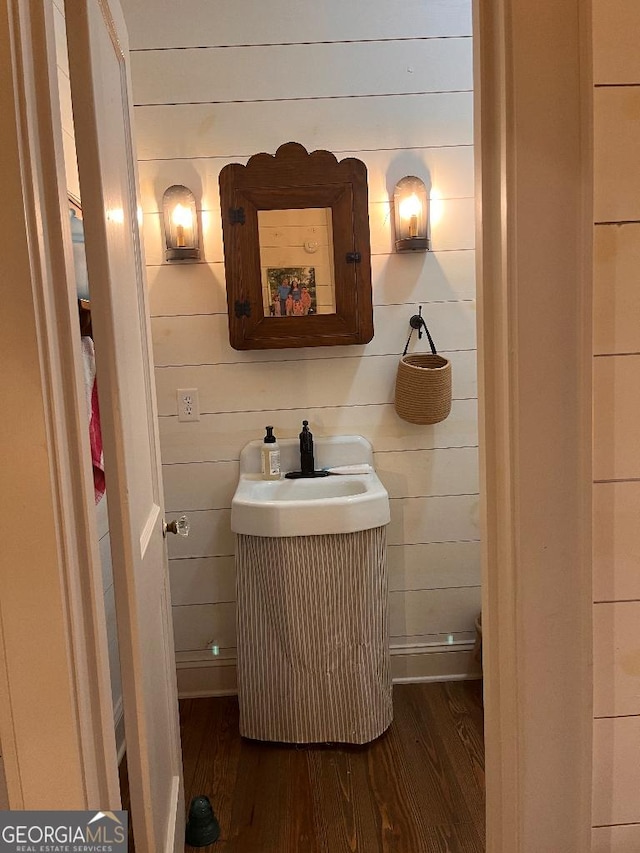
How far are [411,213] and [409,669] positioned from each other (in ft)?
5.48

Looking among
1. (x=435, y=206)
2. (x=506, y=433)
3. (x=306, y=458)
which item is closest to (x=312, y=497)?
(x=306, y=458)

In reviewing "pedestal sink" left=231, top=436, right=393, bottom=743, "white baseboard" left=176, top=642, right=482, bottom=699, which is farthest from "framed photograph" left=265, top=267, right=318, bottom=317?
"white baseboard" left=176, top=642, right=482, bottom=699

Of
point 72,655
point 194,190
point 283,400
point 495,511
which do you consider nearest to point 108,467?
point 72,655

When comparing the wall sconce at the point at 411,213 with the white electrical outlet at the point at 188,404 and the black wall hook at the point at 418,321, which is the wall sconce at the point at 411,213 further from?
the white electrical outlet at the point at 188,404

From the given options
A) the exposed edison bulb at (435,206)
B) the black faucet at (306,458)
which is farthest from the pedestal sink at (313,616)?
the exposed edison bulb at (435,206)

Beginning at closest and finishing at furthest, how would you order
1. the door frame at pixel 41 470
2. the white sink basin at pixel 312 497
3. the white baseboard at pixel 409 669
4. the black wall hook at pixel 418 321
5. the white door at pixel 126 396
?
the door frame at pixel 41 470 < the white door at pixel 126 396 < the white sink basin at pixel 312 497 < the black wall hook at pixel 418 321 < the white baseboard at pixel 409 669

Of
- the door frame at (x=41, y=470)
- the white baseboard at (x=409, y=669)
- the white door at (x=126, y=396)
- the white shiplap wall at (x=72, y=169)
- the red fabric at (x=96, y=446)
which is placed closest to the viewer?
the door frame at (x=41, y=470)

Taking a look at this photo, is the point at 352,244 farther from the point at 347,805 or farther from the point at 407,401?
the point at 347,805

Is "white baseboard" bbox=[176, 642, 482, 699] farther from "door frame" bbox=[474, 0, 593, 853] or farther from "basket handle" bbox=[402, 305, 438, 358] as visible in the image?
"door frame" bbox=[474, 0, 593, 853]

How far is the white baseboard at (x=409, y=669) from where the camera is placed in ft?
8.15

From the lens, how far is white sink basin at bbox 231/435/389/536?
198 cm

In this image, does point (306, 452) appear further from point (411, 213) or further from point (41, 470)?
point (41, 470)

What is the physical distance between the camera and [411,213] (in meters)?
2.23

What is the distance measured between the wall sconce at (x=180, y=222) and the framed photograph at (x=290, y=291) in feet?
0.97
